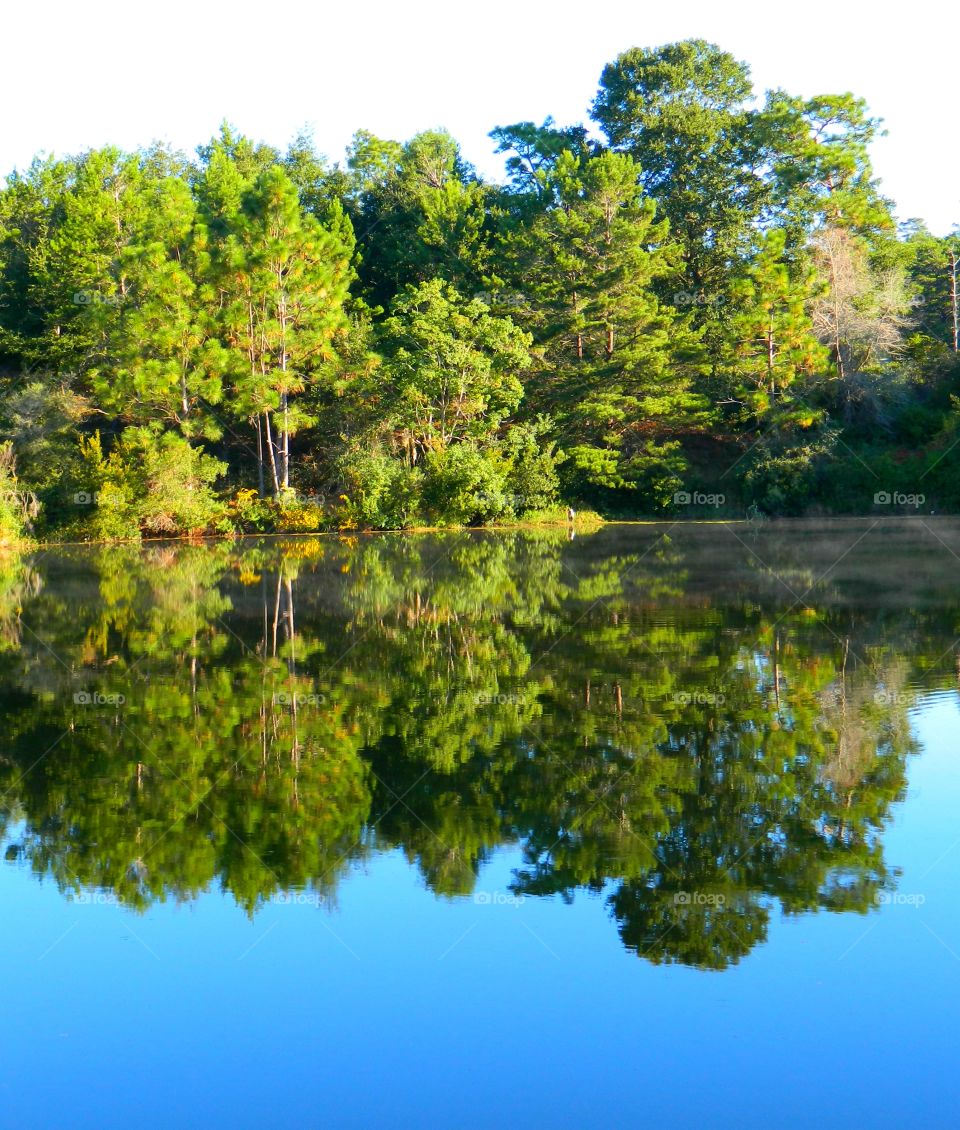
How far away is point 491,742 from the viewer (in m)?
9.48

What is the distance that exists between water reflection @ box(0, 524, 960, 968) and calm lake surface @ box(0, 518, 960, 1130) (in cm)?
4

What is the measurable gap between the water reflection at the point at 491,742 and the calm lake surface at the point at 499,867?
0.13ft

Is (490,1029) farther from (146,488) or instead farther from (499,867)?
(146,488)

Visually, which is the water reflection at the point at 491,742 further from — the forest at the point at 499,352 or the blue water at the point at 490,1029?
the forest at the point at 499,352

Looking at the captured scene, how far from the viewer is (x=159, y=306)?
38.4 meters

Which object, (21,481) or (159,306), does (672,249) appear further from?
(21,481)

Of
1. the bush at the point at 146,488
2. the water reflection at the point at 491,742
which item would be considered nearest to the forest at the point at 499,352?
the bush at the point at 146,488

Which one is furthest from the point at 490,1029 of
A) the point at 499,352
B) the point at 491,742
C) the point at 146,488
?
the point at 499,352

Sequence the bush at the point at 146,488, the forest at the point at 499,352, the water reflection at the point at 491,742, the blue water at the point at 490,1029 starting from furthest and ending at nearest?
1. the forest at the point at 499,352
2. the bush at the point at 146,488
3. the water reflection at the point at 491,742
4. the blue water at the point at 490,1029

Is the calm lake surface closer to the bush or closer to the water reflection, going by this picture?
the water reflection

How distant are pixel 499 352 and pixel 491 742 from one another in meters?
32.7

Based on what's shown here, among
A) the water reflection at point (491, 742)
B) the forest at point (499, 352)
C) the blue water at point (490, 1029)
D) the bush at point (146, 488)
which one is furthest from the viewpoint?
the forest at point (499, 352)

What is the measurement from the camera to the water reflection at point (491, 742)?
21.8 ft

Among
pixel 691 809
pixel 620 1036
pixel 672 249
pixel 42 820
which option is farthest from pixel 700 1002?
pixel 672 249
